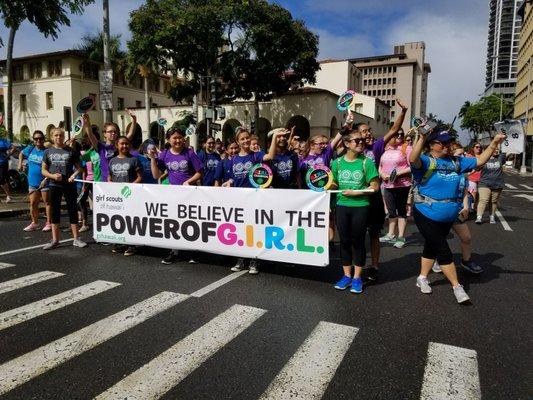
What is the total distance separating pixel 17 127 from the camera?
157 ft

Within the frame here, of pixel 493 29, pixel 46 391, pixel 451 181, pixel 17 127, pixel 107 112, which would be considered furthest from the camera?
pixel 493 29

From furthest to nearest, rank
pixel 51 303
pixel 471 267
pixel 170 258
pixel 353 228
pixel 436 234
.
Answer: pixel 170 258, pixel 471 267, pixel 353 228, pixel 436 234, pixel 51 303

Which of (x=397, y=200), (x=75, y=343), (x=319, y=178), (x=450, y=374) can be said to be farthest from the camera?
(x=397, y=200)

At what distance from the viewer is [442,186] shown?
15.1ft

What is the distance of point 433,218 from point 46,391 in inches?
153

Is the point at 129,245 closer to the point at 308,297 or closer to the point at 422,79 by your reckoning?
the point at 308,297

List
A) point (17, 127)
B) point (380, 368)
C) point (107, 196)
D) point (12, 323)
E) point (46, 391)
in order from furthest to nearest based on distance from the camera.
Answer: point (17, 127) < point (107, 196) < point (12, 323) < point (380, 368) < point (46, 391)

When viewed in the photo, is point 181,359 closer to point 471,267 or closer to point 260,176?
point 260,176

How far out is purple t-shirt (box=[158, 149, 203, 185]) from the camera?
6.44 metres

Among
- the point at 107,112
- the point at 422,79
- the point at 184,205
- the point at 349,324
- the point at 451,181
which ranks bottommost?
the point at 349,324

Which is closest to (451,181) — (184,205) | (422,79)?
(184,205)

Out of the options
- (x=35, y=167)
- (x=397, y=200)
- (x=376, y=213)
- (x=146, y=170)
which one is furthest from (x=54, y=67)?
(x=376, y=213)

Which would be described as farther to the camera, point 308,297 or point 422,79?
point 422,79

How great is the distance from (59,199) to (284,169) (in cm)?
391
